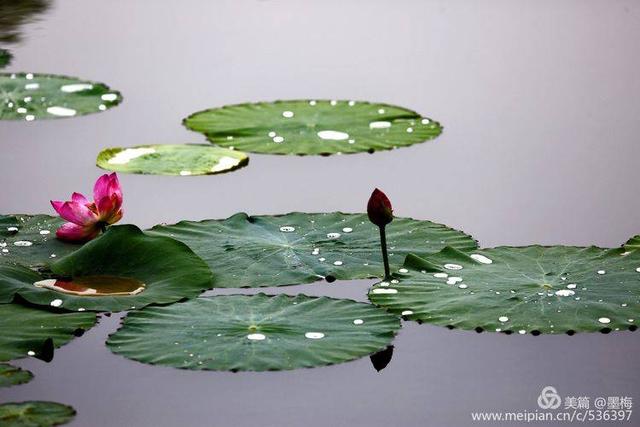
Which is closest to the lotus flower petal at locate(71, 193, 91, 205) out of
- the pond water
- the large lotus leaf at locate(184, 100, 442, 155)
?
the pond water

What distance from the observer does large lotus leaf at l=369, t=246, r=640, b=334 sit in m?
1.83

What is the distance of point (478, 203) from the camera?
A: 101 inches

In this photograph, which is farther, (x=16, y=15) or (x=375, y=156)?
(x=16, y=15)

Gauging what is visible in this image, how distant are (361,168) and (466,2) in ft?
7.09

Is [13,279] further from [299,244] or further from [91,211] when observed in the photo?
[299,244]

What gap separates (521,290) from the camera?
1.93m

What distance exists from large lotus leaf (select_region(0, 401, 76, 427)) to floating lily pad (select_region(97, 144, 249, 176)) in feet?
3.73

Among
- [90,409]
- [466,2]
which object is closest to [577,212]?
[90,409]

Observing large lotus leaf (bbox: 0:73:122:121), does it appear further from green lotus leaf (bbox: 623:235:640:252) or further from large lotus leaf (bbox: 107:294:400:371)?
green lotus leaf (bbox: 623:235:640:252)

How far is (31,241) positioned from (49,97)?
121 cm

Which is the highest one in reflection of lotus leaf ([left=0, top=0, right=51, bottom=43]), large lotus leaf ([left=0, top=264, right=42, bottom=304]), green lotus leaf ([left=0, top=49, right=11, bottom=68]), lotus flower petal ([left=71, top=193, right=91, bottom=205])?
reflection of lotus leaf ([left=0, top=0, right=51, bottom=43])

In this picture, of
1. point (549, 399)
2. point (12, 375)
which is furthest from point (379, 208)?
point (12, 375)

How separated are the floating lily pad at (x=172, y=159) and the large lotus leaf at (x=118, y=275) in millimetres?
639

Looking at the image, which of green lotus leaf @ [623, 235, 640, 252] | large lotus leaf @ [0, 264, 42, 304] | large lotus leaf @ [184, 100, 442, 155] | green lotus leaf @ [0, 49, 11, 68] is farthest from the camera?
green lotus leaf @ [0, 49, 11, 68]
